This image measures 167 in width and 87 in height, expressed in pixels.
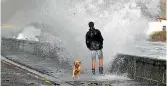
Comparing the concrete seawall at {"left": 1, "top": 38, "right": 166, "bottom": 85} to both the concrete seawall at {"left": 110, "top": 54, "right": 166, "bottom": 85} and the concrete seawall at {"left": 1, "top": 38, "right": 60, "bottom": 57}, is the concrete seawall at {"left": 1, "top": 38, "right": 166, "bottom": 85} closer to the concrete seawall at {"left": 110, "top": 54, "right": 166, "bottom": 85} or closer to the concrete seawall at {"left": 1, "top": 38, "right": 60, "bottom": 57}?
the concrete seawall at {"left": 110, "top": 54, "right": 166, "bottom": 85}

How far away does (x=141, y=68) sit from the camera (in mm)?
12148

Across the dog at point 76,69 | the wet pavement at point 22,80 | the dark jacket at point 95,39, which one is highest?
the dark jacket at point 95,39

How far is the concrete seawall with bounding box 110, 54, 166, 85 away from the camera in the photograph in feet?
36.3

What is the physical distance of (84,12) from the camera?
28688 mm

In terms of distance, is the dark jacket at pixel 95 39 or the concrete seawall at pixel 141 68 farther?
the dark jacket at pixel 95 39

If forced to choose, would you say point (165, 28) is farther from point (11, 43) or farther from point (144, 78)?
point (144, 78)

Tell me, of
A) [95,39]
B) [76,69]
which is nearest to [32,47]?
[95,39]

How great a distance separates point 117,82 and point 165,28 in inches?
2898

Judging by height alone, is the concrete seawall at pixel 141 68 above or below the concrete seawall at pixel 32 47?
below

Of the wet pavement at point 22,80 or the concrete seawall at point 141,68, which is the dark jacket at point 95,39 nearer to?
the concrete seawall at point 141,68

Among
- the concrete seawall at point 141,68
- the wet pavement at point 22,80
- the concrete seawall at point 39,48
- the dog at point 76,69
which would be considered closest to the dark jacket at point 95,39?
the concrete seawall at point 141,68

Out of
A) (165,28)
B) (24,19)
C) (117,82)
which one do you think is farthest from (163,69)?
(165,28)

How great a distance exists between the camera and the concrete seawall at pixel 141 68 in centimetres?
1107

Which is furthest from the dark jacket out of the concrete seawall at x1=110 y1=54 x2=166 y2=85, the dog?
the dog
